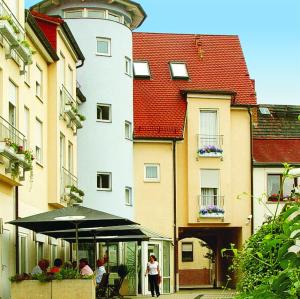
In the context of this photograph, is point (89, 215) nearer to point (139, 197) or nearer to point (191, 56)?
point (139, 197)

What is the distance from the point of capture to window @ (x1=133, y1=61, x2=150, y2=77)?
4869 cm

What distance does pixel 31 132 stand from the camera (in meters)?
28.6

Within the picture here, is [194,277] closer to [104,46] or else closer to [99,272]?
[104,46]

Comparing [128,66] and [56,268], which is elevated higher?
[128,66]

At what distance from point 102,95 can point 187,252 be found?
30620 mm

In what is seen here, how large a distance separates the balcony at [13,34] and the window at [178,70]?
2410 centimetres

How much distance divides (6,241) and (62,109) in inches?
366

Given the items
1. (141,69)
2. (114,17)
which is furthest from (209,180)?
(114,17)

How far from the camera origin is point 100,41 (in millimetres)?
42562

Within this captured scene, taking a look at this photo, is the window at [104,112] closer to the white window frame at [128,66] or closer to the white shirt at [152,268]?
the white window frame at [128,66]

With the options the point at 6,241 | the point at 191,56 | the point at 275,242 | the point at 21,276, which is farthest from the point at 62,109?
the point at 275,242

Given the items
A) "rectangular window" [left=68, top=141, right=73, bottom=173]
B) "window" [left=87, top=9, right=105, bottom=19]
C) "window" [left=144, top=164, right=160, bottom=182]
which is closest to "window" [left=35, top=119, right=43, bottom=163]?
"rectangular window" [left=68, top=141, right=73, bottom=173]

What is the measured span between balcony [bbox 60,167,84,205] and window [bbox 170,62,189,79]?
15.0 metres

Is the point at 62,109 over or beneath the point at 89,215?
over
